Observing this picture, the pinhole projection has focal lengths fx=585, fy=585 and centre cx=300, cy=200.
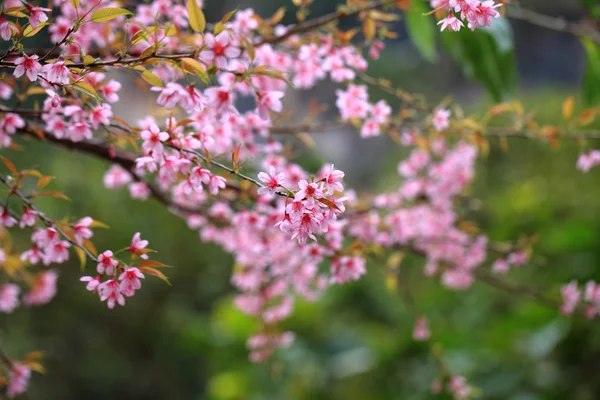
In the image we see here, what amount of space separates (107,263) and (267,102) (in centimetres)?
24

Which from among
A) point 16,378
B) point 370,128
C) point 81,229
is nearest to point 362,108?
point 370,128

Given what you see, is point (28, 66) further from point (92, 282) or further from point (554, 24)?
point (554, 24)

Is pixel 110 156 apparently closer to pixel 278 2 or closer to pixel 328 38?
pixel 328 38

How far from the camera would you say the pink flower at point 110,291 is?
60cm

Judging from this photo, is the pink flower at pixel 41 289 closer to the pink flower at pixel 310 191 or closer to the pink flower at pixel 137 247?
the pink flower at pixel 137 247

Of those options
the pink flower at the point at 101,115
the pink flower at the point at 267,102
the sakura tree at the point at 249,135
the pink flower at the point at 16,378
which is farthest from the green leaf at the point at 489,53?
the pink flower at the point at 16,378

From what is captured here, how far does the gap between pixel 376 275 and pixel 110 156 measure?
7.42ft

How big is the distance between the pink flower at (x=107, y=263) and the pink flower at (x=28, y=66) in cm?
19

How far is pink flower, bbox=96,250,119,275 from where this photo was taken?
2.01 ft

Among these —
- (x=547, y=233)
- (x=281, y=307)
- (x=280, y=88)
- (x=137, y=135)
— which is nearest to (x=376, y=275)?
(x=547, y=233)

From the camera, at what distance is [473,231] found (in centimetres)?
110

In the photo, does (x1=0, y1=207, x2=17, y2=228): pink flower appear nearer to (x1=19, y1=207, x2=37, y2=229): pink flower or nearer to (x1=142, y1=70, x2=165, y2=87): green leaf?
(x1=19, y1=207, x2=37, y2=229): pink flower

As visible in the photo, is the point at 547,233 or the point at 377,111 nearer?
the point at 377,111

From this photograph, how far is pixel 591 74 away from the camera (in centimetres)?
102
